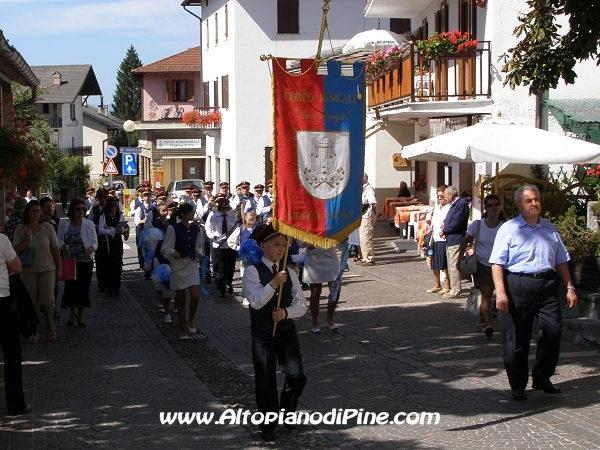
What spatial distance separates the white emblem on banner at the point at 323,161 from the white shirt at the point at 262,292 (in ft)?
2.39

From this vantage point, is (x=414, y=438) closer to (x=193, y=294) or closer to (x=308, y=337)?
(x=308, y=337)

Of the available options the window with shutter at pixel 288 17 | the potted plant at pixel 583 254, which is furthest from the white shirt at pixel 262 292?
the window with shutter at pixel 288 17

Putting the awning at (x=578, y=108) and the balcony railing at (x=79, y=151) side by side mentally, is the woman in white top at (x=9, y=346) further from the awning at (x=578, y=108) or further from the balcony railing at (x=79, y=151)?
the balcony railing at (x=79, y=151)

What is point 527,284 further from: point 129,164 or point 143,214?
point 129,164

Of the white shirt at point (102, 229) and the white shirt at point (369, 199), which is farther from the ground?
the white shirt at point (369, 199)

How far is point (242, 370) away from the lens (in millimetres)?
9539

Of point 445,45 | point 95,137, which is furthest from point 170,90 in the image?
point 445,45

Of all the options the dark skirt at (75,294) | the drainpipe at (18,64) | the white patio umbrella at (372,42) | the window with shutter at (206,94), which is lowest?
the dark skirt at (75,294)

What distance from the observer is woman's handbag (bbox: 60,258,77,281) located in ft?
40.7

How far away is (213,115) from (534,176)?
25.1 meters

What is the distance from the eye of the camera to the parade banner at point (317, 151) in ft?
23.4

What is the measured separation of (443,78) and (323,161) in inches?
535

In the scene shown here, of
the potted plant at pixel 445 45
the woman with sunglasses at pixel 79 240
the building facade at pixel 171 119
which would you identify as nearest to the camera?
Result: the woman with sunglasses at pixel 79 240

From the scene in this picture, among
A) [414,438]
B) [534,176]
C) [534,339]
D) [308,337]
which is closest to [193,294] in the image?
[308,337]
